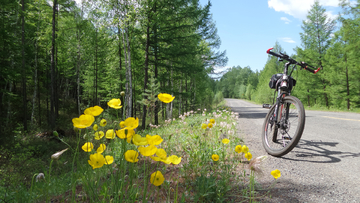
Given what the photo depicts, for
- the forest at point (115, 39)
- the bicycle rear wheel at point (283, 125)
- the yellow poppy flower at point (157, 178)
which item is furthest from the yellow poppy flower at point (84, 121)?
the forest at point (115, 39)

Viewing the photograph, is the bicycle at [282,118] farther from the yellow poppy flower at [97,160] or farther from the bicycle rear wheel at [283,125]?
the yellow poppy flower at [97,160]

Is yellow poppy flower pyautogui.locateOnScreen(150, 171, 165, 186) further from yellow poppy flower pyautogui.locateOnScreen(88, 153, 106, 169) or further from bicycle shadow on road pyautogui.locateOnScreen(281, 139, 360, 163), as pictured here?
bicycle shadow on road pyautogui.locateOnScreen(281, 139, 360, 163)

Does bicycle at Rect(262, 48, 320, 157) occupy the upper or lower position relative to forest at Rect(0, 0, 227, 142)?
lower

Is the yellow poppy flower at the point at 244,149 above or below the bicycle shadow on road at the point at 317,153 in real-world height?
above

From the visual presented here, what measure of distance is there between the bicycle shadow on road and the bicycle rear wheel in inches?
9.1

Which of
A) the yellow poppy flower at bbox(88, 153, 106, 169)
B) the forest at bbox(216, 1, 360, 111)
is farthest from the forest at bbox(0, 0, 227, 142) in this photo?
the forest at bbox(216, 1, 360, 111)

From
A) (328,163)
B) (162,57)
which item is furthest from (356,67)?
(328,163)

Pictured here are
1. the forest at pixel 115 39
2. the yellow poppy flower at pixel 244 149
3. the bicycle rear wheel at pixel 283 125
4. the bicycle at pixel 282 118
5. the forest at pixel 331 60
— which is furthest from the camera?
the forest at pixel 331 60

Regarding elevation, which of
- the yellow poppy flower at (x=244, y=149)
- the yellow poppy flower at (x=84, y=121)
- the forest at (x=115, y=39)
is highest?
the forest at (x=115, y=39)

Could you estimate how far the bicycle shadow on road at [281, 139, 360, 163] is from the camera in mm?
2623

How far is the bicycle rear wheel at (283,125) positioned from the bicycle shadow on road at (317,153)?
9.1 inches

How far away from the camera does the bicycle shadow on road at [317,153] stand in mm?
2623

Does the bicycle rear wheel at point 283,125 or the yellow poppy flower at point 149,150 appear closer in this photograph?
the yellow poppy flower at point 149,150

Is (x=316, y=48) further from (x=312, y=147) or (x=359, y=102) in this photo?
(x=312, y=147)
